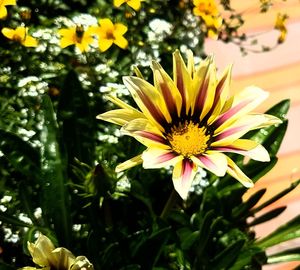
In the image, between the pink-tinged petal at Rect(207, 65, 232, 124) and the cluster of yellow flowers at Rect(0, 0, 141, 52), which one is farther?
the cluster of yellow flowers at Rect(0, 0, 141, 52)

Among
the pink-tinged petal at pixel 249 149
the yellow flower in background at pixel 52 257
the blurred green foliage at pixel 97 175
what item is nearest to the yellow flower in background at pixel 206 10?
the blurred green foliage at pixel 97 175


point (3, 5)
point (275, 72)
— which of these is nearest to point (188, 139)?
point (3, 5)

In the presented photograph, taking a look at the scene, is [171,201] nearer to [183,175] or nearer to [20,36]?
[183,175]

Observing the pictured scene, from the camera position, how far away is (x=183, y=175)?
91 cm

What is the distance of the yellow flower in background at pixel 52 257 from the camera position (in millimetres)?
946

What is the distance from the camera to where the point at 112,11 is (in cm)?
180

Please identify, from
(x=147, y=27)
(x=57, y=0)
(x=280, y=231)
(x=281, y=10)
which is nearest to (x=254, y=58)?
(x=281, y=10)

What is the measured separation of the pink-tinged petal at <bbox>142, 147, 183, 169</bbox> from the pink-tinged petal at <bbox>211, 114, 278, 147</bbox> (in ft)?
0.27

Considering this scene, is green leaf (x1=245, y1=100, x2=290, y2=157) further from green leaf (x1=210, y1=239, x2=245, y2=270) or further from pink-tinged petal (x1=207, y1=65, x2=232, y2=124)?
pink-tinged petal (x1=207, y1=65, x2=232, y2=124)

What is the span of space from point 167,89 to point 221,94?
0.32 feet

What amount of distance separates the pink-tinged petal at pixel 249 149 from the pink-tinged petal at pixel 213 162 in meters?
0.03

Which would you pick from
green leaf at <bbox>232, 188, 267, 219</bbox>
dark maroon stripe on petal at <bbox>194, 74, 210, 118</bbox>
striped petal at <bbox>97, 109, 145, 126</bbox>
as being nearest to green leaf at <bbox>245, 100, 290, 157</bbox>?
green leaf at <bbox>232, 188, 267, 219</bbox>

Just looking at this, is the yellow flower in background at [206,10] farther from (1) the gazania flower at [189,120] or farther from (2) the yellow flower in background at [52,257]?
(2) the yellow flower in background at [52,257]

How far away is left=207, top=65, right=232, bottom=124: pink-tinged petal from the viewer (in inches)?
39.0
